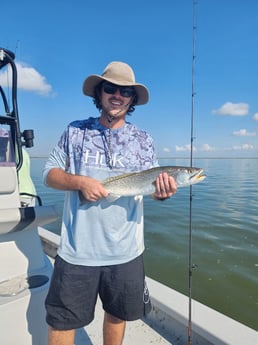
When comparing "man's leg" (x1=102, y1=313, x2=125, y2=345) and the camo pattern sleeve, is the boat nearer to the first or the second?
"man's leg" (x1=102, y1=313, x2=125, y2=345)

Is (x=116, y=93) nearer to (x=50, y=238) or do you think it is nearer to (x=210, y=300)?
(x=50, y=238)

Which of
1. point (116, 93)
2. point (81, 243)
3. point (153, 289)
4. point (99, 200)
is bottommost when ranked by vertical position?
point (153, 289)

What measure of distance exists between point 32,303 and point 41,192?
15996mm

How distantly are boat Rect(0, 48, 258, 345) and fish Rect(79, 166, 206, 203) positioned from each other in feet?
2.56

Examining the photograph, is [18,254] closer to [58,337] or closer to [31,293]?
[31,293]

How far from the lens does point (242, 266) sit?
6.04m

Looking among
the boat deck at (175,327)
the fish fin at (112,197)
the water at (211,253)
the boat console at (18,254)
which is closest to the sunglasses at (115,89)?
the fish fin at (112,197)

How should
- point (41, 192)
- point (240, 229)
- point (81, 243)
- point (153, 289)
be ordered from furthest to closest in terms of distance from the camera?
point (41, 192) < point (240, 229) < point (153, 289) < point (81, 243)

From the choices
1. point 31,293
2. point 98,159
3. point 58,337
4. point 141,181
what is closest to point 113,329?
point 58,337

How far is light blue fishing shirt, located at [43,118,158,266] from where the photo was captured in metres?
1.97

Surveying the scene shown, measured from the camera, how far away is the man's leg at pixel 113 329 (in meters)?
2.17

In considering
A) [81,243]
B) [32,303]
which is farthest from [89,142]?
[32,303]

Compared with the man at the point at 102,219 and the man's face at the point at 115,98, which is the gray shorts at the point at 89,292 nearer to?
the man at the point at 102,219

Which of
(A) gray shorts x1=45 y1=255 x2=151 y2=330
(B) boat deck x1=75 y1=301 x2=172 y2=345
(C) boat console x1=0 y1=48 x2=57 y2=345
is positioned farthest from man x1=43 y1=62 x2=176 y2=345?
(B) boat deck x1=75 y1=301 x2=172 y2=345
